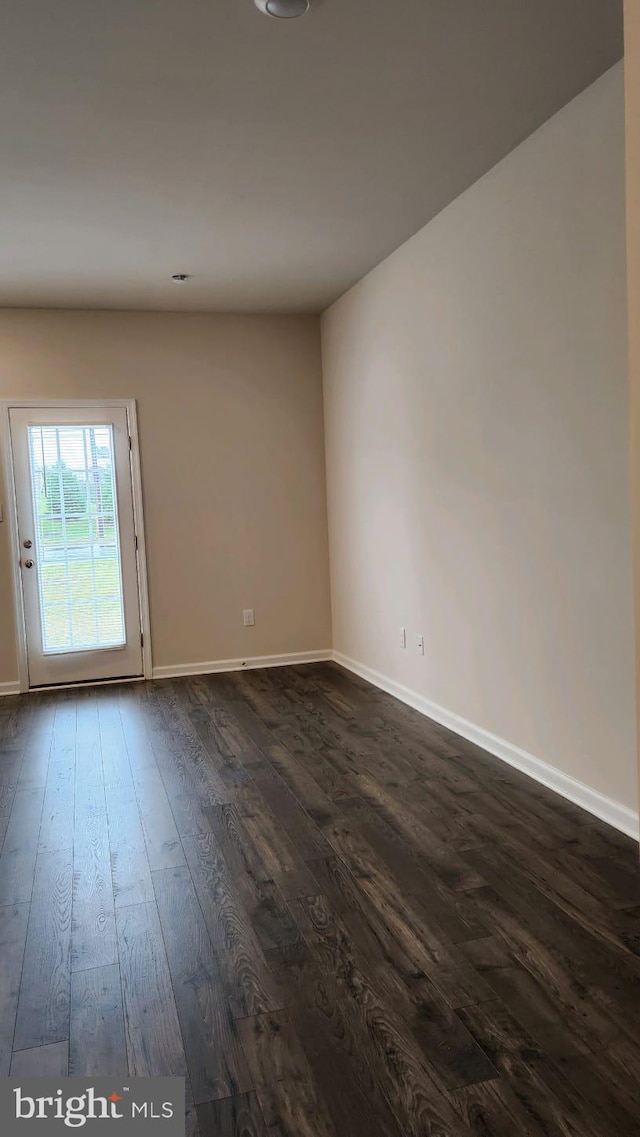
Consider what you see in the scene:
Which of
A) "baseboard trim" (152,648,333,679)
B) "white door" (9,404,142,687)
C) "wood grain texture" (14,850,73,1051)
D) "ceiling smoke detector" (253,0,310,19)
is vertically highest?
"ceiling smoke detector" (253,0,310,19)

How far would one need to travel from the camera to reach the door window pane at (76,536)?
5449mm

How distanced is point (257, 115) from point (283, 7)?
25.7 inches

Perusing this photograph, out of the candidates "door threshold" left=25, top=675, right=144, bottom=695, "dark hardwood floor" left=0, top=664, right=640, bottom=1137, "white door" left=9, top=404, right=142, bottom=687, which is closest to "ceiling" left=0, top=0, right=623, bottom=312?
"white door" left=9, top=404, right=142, bottom=687

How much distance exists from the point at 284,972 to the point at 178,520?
3992mm

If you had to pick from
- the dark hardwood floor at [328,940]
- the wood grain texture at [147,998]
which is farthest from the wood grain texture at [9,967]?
the wood grain texture at [147,998]

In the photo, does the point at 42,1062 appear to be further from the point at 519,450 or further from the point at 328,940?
the point at 519,450

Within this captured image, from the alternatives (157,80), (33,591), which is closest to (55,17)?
(157,80)

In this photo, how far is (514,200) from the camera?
3295 millimetres

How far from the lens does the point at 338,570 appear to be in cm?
594

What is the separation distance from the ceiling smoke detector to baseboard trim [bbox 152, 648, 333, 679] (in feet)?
14.1

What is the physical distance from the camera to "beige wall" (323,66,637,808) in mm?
2811
